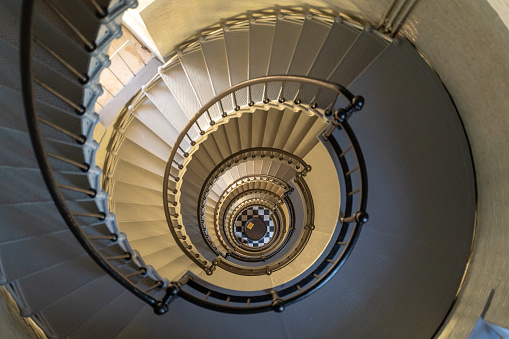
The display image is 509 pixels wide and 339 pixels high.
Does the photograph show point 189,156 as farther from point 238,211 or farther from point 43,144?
point 238,211

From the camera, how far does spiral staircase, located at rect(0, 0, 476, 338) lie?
2275mm

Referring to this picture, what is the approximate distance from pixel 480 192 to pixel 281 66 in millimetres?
2939

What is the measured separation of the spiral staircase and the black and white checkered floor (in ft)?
21.7

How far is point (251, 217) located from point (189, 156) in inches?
320

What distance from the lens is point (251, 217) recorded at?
12609mm

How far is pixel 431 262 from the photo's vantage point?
333 centimetres

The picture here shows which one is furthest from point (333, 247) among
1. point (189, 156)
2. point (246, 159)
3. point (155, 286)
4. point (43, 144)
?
point (43, 144)

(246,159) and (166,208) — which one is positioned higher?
(246,159)

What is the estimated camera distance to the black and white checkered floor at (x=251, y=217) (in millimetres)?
12430

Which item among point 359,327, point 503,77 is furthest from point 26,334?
point 503,77

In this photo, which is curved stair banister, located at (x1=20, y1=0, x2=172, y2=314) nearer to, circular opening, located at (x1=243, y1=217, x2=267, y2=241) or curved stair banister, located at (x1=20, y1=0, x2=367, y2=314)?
curved stair banister, located at (x1=20, y1=0, x2=367, y2=314)

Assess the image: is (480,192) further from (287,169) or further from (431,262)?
(287,169)

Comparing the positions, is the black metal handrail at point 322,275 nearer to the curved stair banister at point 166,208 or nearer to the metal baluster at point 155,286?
the curved stair banister at point 166,208

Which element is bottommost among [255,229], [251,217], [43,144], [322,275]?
[255,229]
